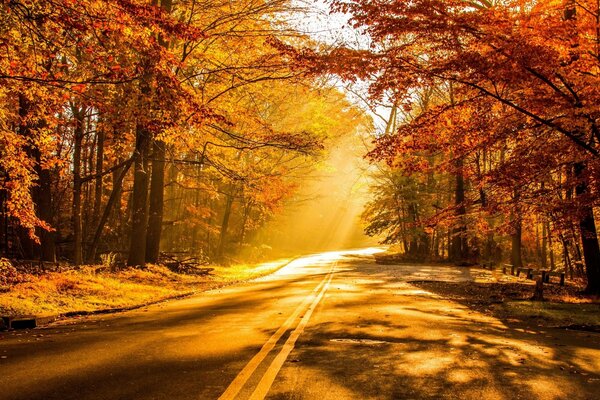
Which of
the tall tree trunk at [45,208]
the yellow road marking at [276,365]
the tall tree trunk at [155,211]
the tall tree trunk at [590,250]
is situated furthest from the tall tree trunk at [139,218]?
the tall tree trunk at [590,250]

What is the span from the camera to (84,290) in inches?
566

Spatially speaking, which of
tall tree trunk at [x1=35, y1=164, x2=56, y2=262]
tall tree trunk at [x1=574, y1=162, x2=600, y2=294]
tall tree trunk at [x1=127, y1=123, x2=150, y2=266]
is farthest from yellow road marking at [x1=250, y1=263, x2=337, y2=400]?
tall tree trunk at [x1=35, y1=164, x2=56, y2=262]

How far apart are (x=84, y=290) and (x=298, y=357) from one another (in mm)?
9267

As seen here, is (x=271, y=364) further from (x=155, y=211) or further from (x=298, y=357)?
(x=155, y=211)

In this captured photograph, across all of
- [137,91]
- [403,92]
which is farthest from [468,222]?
[137,91]

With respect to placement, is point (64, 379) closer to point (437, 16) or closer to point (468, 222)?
point (437, 16)

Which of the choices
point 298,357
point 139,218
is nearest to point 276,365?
point 298,357

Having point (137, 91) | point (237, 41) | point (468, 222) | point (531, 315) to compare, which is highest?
point (237, 41)

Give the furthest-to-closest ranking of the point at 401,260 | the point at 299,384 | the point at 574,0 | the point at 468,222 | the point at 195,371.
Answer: the point at 401,260
the point at 468,222
the point at 574,0
the point at 195,371
the point at 299,384

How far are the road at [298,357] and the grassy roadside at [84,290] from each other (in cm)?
102

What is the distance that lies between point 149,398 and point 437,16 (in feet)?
35.7

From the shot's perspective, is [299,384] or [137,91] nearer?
[299,384]

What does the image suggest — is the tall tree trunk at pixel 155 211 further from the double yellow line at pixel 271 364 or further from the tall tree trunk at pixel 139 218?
the double yellow line at pixel 271 364

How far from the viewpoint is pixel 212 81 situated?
2008 cm
